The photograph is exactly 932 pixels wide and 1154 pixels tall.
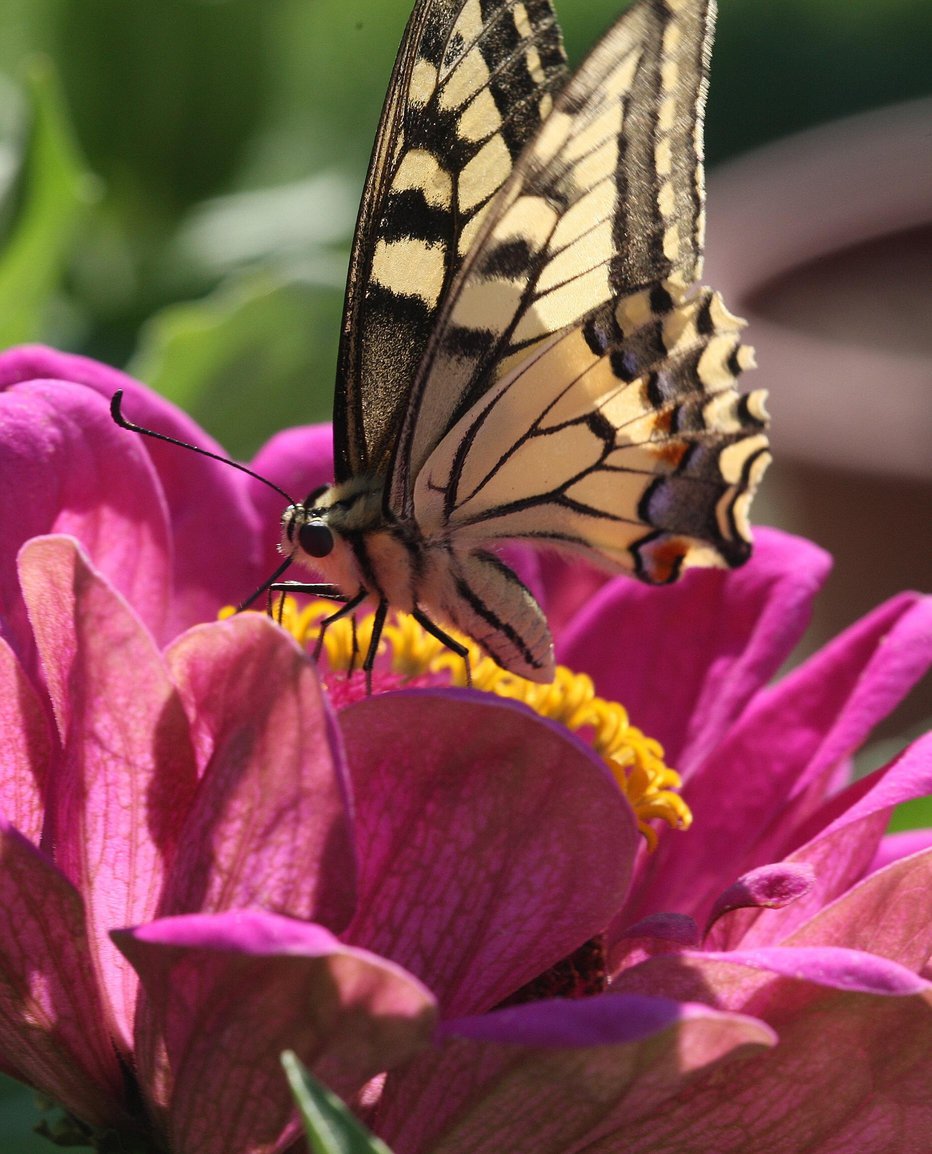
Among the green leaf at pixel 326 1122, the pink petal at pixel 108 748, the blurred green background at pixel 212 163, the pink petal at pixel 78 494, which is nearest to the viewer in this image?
the green leaf at pixel 326 1122

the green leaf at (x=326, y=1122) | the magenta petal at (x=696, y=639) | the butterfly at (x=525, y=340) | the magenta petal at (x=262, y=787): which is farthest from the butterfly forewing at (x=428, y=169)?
the green leaf at (x=326, y=1122)

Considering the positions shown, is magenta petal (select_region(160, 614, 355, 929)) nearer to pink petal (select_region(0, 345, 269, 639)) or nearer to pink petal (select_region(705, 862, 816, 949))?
pink petal (select_region(705, 862, 816, 949))

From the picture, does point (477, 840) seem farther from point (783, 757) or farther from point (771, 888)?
point (783, 757)

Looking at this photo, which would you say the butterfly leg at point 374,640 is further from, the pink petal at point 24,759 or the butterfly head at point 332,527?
the pink petal at point 24,759

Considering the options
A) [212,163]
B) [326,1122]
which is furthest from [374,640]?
[212,163]

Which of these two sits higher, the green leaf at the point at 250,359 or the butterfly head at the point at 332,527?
the green leaf at the point at 250,359

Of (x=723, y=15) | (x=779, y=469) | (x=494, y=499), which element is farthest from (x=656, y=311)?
(x=723, y=15)

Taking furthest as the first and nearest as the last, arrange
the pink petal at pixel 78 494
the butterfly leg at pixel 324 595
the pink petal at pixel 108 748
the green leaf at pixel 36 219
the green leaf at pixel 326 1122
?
the green leaf at pixel 36 219
the butterfly leg at pixel 324 595
the pink petal at pixel 78 494
the pink petal at pixel 108 748
the green leaf at pixel 326 1122
